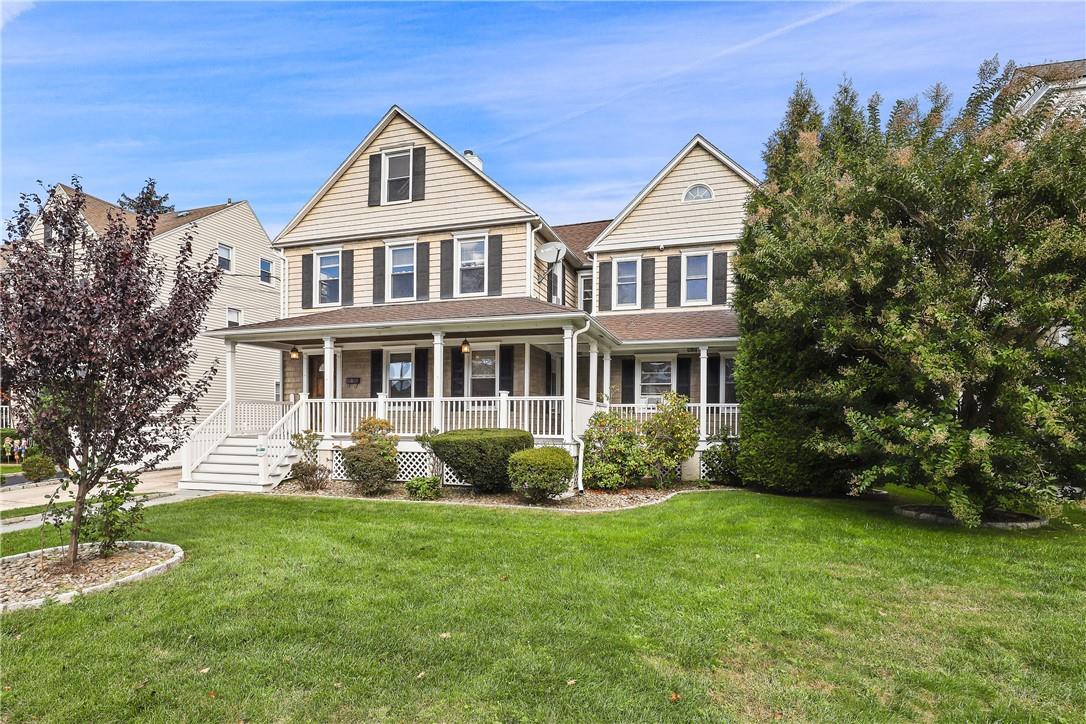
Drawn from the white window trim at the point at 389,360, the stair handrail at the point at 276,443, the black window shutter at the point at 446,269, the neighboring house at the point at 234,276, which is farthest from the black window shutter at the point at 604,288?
the neighboring house at the point at 234,276

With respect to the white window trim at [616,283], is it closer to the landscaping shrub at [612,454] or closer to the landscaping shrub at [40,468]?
the landscaping shrub at [612,454]

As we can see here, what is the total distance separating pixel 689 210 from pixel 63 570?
1456cm

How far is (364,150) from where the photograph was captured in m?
15.6

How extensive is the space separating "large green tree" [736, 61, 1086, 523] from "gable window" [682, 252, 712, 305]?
5573 mm

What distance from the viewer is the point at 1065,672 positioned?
3.79 meters

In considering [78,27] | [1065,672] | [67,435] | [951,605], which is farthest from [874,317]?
[78,27]

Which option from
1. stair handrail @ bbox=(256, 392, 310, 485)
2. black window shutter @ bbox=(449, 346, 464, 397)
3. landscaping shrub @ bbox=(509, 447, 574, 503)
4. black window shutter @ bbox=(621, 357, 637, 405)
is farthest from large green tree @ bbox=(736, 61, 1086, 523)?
stair handrail @ bbox=(256, 392, 310, 485)

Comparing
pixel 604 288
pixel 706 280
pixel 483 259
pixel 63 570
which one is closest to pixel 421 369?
pixel 483 259

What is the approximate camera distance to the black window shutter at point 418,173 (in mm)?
15156

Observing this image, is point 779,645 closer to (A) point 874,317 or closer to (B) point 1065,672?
(B) point 1065,672

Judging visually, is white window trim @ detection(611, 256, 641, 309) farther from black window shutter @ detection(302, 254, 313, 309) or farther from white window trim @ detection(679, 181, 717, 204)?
black window shutter @ detection(302, 254, 313, 309)

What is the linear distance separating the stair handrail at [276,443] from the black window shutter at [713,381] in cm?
999

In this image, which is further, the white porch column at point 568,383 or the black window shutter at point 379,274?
the black window shutter at point 379,274

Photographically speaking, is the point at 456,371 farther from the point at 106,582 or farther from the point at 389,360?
the point at 106,582
